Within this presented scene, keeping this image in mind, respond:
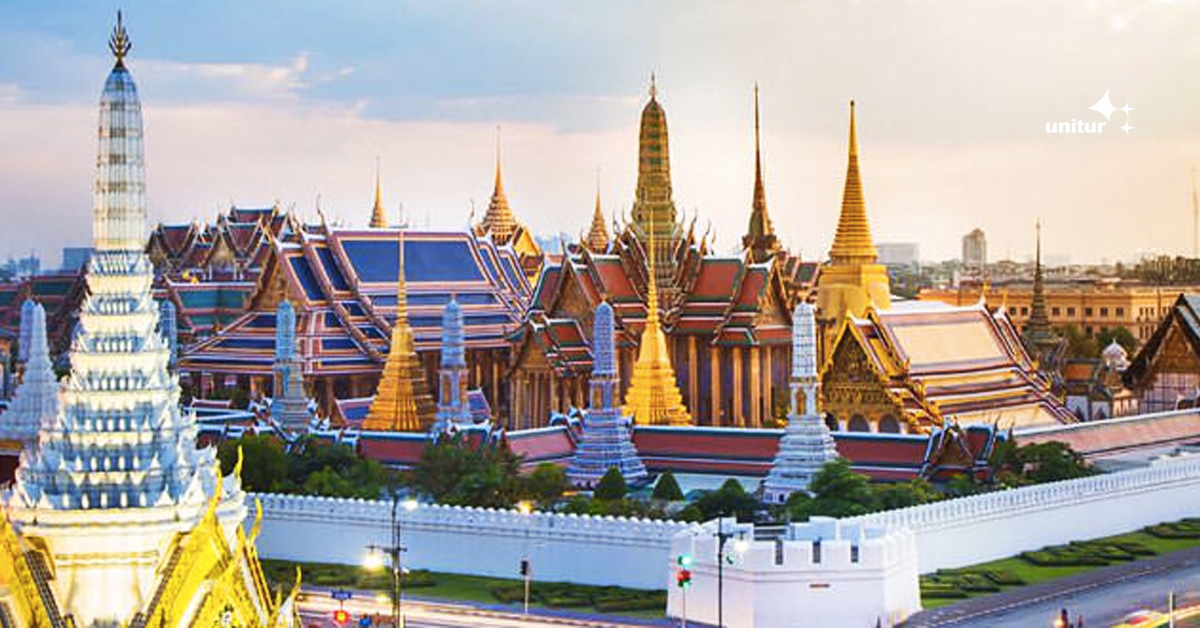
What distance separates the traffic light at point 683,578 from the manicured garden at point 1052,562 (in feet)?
13.4

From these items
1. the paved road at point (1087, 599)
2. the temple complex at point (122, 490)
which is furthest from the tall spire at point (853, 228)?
the temple complex at point (122, 490)

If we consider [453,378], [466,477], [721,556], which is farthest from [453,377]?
[721,556]

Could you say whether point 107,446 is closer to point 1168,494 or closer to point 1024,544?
point 1024,544

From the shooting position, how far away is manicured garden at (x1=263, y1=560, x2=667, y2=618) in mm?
33812

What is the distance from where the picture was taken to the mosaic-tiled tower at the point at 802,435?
42000 millimetres

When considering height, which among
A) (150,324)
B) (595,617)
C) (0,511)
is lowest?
(595,617)

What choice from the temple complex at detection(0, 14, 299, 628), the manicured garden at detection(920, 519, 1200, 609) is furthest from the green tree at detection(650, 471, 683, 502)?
the temple complex at detection(0, 14, 299, 628)

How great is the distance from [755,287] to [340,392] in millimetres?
12717

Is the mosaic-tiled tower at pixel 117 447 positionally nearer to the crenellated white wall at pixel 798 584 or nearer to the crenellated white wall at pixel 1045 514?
the crenellated white wall at pixel 798 584

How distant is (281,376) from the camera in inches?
2050

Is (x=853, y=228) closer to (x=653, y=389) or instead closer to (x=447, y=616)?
(x=653, y=389)

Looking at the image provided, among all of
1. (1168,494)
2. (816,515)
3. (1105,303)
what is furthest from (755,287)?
(1105,303)

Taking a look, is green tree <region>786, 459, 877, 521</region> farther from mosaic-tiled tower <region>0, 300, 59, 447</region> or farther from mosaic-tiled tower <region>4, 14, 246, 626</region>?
mosaic-tiled tower <region>4, 14, 246, 626</region>

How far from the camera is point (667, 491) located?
136 feet
